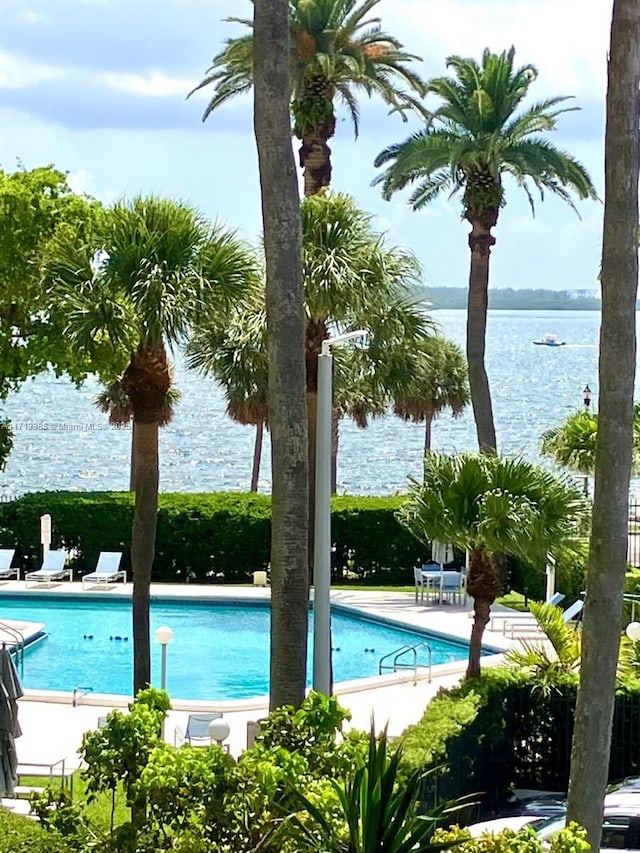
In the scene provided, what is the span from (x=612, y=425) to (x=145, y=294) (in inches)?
286

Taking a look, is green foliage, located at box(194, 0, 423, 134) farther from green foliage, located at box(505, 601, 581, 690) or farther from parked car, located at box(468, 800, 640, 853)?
parked car, located at box(468, 800, 640, 853)

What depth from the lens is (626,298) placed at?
8.47 metres

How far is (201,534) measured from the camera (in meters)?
26.8

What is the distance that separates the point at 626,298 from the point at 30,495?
2051 centimetres

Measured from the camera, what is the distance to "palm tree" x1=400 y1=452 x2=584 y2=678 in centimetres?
1329

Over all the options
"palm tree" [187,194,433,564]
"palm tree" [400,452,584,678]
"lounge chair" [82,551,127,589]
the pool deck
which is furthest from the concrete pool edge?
"palm tree" [400,452,584,678]

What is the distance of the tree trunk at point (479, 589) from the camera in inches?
552

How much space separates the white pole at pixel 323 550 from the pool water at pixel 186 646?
9.16m

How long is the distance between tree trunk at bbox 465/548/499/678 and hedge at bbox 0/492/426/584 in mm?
12388

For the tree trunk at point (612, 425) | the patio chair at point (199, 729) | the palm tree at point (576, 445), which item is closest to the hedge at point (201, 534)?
the palm tree at point (576, 445)

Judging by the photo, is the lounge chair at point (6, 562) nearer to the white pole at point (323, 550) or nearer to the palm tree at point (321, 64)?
the palm tree at point (321, 64)

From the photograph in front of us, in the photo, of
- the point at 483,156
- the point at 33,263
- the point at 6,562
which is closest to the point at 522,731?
the point at 33,263

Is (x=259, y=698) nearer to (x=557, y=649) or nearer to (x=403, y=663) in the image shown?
(x=403, y=663)

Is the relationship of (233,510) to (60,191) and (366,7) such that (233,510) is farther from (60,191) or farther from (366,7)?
(60,191)
